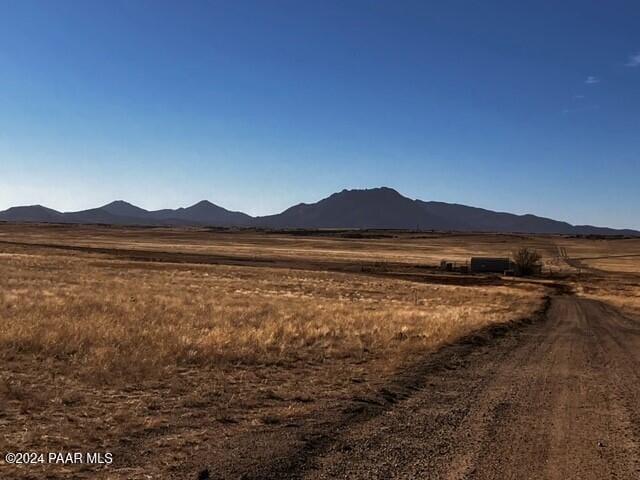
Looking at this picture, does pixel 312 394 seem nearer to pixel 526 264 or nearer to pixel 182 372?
pixel 182 372

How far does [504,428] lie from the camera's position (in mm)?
8164

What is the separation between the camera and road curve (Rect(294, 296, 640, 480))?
657 centimetres

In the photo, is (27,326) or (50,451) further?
(27,326)

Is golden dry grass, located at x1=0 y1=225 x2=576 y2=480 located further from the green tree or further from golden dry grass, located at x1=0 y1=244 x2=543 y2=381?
the green tree

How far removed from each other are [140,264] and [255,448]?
183 ft

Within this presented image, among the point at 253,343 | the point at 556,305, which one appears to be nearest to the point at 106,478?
the point at 253,343

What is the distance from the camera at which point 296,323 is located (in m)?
20.1

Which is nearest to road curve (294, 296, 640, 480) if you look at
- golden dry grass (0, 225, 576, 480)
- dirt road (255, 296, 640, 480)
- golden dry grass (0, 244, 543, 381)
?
dirt road (255, 296, 640, 480)

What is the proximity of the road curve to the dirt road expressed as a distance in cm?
1

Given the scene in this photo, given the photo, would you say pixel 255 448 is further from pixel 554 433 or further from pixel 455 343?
pixel 455 343

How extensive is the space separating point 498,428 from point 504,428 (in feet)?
0.28

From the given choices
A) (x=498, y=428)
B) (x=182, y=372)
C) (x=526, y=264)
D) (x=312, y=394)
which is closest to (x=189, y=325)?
(x=182, y=372)

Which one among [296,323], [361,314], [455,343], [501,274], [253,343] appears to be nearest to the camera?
[253,343]

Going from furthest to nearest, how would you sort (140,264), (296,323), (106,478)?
(140,264) → (296,323) → (106,478)
